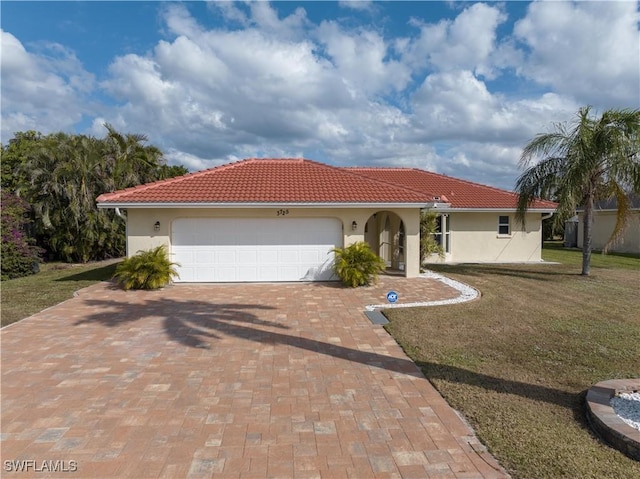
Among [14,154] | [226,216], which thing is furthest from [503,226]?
[14,154]

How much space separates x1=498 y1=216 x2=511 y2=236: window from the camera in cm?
2165

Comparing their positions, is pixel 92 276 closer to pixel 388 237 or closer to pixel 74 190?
pixel 74 190

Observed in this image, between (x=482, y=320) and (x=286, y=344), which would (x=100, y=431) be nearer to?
(x=286, y=344)

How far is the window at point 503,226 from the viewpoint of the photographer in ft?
71.0

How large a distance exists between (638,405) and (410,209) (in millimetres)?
10559

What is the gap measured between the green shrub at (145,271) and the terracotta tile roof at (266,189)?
75.0 inches

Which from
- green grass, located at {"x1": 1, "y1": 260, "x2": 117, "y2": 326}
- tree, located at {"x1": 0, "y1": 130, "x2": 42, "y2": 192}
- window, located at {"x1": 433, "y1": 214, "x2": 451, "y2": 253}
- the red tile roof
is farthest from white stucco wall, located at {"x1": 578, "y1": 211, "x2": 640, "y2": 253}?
tree, located at {"x1": 0, "y1": 130, "x2": 42, "y2": 192}

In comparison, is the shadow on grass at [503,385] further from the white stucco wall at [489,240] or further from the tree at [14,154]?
the tree at [14,154]

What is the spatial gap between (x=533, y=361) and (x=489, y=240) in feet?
52.7

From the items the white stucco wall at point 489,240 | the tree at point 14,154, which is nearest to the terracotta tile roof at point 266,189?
the white stucco wall at point 489,240

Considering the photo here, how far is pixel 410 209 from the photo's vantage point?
48.9 feet

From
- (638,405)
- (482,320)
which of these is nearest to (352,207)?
(482,320)

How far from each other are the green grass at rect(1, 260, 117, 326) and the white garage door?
367 centimetres

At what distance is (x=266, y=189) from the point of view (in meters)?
14.9
